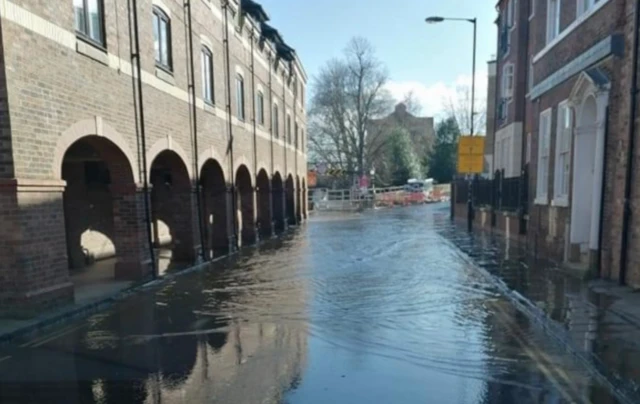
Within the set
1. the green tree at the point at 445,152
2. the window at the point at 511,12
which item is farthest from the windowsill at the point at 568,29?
the green tree at the point at 445,152

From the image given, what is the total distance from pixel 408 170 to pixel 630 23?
51692 mm

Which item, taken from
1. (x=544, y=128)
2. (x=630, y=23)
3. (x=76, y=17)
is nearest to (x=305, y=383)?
(x=76, y=17)

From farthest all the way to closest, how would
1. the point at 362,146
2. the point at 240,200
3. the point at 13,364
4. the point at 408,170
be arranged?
the point at 408,170, the point at 362,146, the point at 240,200, the point at 13,364

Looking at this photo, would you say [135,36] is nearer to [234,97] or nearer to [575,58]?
[234,97]

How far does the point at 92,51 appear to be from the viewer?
8.00 m

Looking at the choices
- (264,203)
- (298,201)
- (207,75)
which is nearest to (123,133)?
(207,75)

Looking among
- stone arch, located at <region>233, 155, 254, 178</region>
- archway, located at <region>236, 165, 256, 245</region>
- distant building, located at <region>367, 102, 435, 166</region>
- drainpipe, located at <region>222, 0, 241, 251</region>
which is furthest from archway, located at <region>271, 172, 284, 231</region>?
distant building, located at <region>367, 102, 435, 166</region>

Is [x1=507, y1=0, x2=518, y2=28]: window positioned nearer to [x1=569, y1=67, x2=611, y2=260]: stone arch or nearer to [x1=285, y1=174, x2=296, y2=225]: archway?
[x1=569, y1=67, x2=611, y2=260]: stone arch

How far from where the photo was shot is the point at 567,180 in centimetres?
1003

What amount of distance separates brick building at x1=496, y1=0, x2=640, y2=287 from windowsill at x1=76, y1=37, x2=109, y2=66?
9.30 m

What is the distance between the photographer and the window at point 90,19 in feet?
25.9

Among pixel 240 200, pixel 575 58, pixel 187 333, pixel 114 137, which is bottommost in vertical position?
pixel 187 333

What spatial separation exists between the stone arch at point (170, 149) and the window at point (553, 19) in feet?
32.4

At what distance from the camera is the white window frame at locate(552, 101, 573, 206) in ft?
32.5
